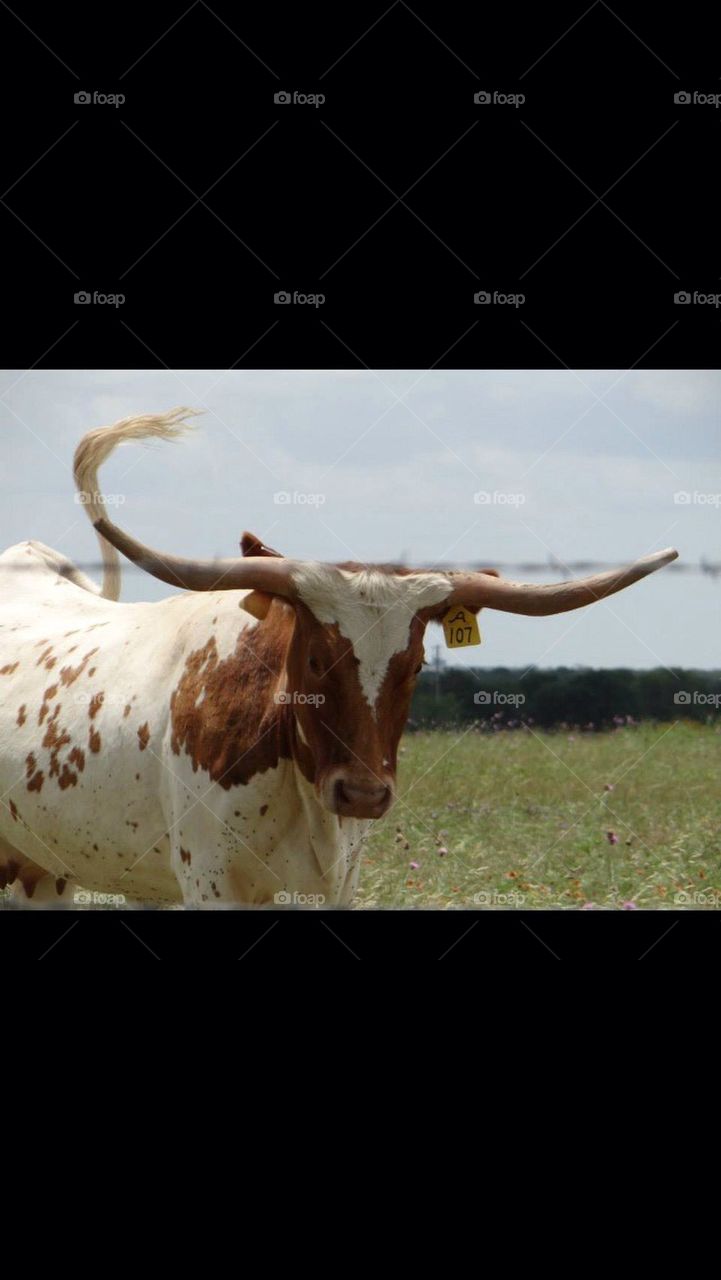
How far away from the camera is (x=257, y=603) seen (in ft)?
13.7

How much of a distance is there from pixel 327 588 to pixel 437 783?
2.16m

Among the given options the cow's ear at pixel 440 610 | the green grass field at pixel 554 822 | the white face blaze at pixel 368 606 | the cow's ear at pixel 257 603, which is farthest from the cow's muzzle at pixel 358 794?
the green grass field at pixel 554 822

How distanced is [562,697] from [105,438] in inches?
87.9

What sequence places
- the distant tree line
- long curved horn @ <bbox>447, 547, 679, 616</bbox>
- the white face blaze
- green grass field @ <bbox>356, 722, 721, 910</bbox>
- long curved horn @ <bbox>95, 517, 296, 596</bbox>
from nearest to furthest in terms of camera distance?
long curved horn @ <bbox>95, 517, 296, 596</bbox> < the white face blaze < long curved horn @ <bbox>447, 547, 679, 616</bbox> < the distant tree line < green grass field @ <bbox>356, 722, 721, 910</bbox>

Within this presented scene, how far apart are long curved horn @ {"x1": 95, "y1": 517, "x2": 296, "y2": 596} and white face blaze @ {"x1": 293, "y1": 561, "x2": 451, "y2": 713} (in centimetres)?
6

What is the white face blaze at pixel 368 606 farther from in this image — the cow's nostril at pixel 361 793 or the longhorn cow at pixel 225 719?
the cow's nostril at pixel 361 793

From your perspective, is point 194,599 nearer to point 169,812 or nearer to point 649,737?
point 169,812

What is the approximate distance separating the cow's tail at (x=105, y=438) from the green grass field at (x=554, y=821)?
1518mm

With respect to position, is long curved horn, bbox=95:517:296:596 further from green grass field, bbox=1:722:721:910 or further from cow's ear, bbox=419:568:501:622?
green grass field, bbox=1:722:721:910

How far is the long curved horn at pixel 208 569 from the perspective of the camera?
12.4 ft

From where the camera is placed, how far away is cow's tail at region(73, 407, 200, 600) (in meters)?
4.34

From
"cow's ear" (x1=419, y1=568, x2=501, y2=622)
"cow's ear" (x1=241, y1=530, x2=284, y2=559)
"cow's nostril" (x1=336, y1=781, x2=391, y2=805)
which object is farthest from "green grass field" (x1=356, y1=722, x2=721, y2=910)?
"cow's ear" (x1=241, y1=530, x2=284, y2=559)

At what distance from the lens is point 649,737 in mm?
5855

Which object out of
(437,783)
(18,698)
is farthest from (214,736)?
(437,783)
